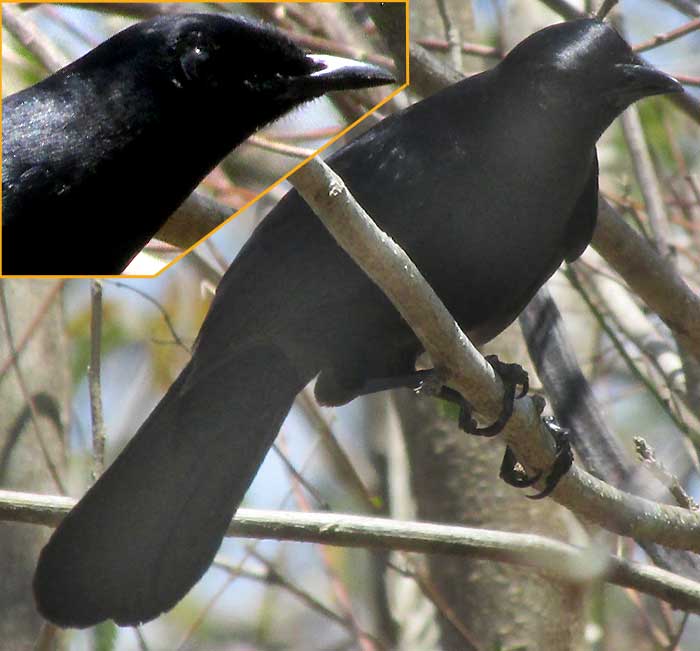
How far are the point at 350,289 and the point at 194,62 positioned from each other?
1.14m

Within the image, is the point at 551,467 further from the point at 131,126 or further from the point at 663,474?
the point at 131,126

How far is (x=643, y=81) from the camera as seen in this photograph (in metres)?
3.10

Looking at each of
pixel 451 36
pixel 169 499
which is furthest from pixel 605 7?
pixel 169 499

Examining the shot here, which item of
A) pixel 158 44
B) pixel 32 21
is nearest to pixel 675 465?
pixel 32 21

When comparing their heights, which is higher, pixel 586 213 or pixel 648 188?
pixel 586 213

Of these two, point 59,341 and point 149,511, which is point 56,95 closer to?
point 149,511

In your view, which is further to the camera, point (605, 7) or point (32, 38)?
point (605, 7)

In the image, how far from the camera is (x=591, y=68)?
3.19m

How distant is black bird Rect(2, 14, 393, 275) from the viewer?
187 centimetres

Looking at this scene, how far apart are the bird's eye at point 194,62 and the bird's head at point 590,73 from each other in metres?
1.41

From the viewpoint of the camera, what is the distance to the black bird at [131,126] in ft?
6.14

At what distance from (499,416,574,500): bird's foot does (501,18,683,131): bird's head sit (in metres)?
0.81

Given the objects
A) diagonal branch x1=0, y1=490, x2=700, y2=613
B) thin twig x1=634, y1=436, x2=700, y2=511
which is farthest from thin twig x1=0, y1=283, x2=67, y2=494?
thin twig x1=634, y1=436, x2=700, y2=511

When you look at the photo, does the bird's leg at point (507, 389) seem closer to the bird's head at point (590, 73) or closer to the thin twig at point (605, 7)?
the bird's head at point (590, 73)
